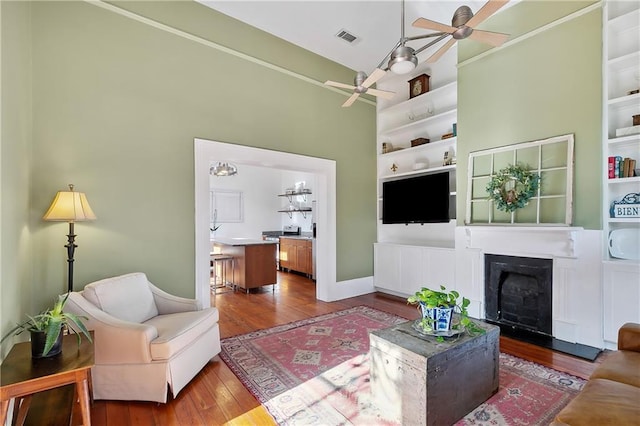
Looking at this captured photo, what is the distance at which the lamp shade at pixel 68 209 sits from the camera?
96.9 inches

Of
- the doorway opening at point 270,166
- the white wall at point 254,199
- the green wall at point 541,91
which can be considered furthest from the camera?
the white wall at point 254,199

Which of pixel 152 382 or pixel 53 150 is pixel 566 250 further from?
pixel 53 150

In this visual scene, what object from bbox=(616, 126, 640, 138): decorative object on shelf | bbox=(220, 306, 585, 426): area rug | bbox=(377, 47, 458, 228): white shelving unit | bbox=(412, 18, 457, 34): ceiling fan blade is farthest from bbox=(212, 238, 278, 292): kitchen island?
bbox=(616, 126, 640, 138): decorative object on shelf

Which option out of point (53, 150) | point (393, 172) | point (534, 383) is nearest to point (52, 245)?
point (53, 150)

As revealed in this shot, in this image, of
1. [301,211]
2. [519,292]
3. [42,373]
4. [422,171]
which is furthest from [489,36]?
[301,211]

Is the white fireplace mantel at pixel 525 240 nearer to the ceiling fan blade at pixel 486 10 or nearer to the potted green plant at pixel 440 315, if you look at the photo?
the potted green plant at pixel 440 315

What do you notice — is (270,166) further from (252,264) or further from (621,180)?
(621,180)

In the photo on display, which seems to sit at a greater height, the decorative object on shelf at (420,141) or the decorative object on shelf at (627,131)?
the decorative object on shelf at (420,141)

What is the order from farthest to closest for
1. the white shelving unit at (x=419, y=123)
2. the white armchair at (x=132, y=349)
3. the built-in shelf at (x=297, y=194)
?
the built-in shelf at (x=297, y=194)
the white shelving unit at (x=419, y=123)
the white armchair at (x=132, y=349)

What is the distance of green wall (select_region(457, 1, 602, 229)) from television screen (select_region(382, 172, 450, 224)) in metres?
0.33

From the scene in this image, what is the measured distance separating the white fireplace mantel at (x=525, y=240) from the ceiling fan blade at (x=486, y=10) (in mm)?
2282

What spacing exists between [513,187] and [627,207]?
1.00m

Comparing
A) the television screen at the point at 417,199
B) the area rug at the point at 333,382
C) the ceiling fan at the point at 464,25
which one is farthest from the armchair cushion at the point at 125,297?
the television screen at the point at 417,199

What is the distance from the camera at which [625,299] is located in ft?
9.37
